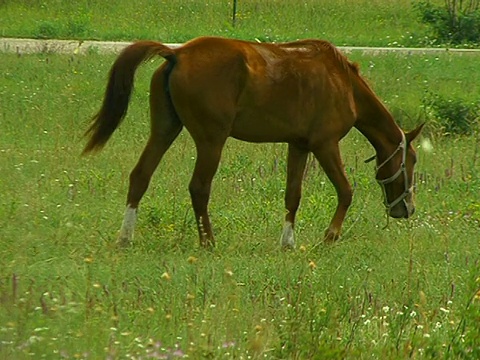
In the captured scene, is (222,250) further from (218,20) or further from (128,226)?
(218,20)

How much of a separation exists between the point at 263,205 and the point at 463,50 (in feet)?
42.0

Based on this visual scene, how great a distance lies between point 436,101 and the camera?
1558 cm

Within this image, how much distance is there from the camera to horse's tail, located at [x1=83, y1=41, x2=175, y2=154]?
9.76 meters

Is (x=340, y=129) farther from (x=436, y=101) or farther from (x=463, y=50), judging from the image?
(x=463, y=50)

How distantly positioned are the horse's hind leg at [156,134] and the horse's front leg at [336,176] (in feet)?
3.86

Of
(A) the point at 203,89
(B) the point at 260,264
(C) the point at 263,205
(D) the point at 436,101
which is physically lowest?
(D) the point at 436,101

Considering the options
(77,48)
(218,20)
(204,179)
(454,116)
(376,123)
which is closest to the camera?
(204,179)

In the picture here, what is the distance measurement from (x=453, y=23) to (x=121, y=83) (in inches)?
618

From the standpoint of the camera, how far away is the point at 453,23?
24.5 metres

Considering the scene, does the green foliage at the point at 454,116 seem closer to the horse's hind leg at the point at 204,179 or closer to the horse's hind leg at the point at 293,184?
the horse's hind leg at the point at 293,184

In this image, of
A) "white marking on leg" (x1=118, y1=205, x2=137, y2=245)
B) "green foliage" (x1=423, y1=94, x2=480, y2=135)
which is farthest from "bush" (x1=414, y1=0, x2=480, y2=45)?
"white marking on leg" (x1=118, y1=205, x2=137, y2=245)

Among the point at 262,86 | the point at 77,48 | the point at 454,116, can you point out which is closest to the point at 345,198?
Result: the point at 262,86

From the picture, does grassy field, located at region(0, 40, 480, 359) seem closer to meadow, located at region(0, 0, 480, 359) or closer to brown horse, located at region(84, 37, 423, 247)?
meadow, located at region(0, 0, 480, 359)

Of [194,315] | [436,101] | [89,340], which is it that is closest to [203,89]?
[194,315]
